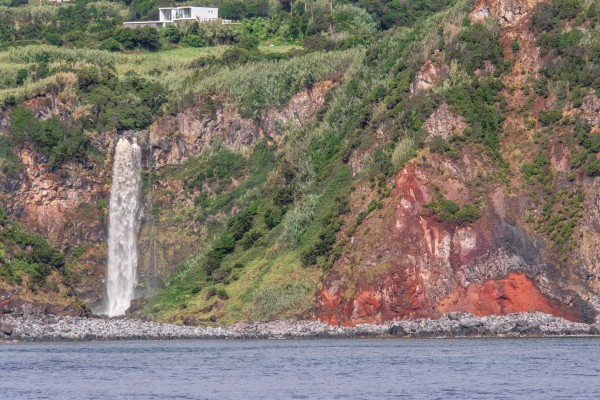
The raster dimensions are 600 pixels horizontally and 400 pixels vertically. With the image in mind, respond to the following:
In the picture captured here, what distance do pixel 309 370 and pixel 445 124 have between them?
45.1 m

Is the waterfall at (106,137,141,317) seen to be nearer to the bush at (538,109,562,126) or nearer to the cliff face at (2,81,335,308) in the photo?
the cliff face at (2,81,335,308)

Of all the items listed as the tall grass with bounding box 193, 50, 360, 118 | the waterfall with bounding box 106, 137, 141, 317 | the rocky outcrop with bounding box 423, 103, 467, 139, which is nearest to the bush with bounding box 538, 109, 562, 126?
the rocky outcrop with bounding box 423, 103, 467, 139

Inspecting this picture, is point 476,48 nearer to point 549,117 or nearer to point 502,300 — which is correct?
point 549,117

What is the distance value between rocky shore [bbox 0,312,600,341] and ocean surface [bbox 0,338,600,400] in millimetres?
3245

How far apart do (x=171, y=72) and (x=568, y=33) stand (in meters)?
55.1

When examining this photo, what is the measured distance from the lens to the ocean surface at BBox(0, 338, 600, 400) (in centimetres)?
9469

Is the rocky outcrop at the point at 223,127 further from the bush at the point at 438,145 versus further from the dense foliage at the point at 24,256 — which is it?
the bush at the point at 438,145

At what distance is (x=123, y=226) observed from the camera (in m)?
168

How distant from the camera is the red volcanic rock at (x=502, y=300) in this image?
133625 mm

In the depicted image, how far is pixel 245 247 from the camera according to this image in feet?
509

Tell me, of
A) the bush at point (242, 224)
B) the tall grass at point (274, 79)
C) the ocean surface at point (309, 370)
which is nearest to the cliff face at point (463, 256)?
the ocean surface at point (309, 370)

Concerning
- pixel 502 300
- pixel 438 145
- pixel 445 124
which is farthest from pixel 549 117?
pixel 502 300

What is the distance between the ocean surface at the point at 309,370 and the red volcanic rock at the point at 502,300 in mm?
7131

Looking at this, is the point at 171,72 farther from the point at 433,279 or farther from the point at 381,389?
the point at 381,389
